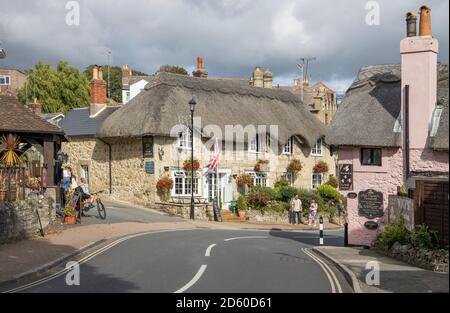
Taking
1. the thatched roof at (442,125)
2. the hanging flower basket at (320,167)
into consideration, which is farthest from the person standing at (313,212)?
the thatched roof at (442,125)

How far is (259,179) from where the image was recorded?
120 feet

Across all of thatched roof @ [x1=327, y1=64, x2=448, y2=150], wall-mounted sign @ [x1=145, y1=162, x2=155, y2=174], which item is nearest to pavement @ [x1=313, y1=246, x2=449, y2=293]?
thatched roof @ [x1=327, y1=64, x2=448, y2=150]

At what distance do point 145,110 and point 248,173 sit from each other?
795 cm

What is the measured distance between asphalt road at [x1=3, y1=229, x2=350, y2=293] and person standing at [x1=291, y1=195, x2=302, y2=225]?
12184 mm

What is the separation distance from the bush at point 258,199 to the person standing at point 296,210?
5.96 feet

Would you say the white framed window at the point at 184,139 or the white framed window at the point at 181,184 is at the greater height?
the white framed window at the point at 184,139

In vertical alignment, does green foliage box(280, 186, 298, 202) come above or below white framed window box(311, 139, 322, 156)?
below

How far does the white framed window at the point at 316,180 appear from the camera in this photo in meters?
40.7

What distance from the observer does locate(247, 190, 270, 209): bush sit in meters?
32.8

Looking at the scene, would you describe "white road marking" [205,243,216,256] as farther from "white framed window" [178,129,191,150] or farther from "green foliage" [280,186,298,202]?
"green foliage" [280,186,298,202]

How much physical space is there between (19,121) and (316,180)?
24690 mm

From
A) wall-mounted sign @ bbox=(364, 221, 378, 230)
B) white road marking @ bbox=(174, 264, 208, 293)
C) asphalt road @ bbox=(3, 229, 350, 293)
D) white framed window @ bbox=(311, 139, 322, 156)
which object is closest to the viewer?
white road marking @ bbox=(174, 264, 208, 293)

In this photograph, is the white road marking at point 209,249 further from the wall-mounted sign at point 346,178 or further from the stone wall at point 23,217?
the stone wall at point 23,217
